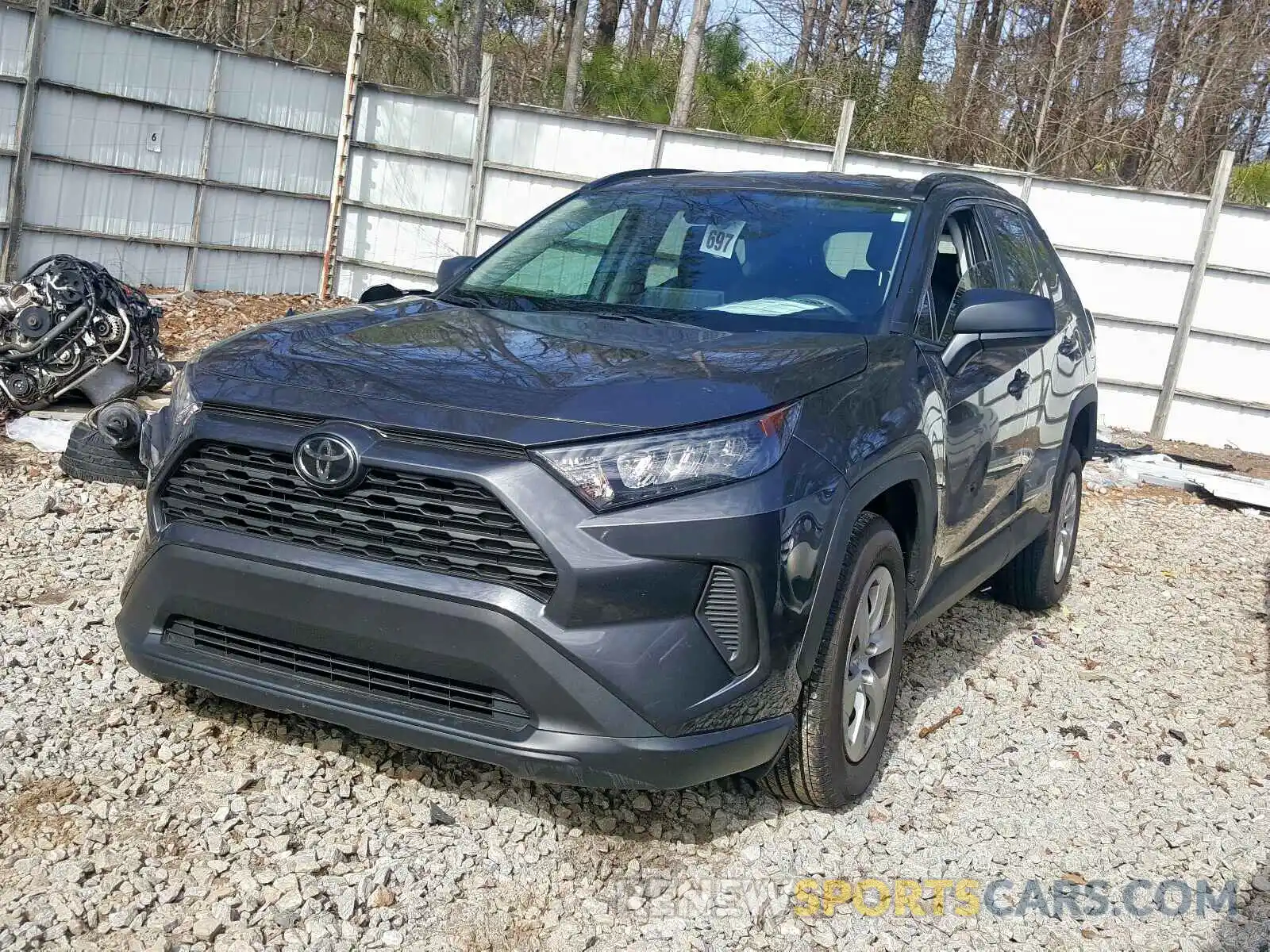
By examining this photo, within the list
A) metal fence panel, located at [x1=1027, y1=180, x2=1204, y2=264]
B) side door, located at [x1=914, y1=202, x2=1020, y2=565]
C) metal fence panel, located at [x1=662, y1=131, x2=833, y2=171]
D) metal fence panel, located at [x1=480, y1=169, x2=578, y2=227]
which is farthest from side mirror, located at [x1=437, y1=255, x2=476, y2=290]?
metal fence panel, located at [x1=1027, y1=180, x2=1204, y2=264]

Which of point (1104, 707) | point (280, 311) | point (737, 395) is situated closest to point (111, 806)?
point (737, 395)

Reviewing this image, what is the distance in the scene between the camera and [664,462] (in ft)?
9.08

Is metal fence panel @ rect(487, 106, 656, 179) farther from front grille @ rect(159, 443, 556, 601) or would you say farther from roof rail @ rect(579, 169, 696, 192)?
front grille @ rect(159, 443, 556, 601)

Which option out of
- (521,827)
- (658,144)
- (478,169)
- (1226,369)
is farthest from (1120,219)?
(521,827)

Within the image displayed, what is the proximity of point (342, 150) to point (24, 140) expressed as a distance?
12.8 ft

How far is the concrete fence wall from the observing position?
38.7 ft

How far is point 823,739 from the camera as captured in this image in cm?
323

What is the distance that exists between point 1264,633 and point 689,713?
4412 mm

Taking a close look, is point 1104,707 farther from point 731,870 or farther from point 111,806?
point 111,806

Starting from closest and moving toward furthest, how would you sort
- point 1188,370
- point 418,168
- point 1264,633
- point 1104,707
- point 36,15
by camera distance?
point 1104,707 < point 1264,633 < point 36,15 < point 1188,370 < point 418,168

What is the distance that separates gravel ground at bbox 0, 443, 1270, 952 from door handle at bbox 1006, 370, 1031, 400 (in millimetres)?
1087

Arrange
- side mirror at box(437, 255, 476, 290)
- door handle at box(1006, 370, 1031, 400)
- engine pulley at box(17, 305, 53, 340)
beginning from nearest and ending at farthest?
side mirror at box(437, 255, 476, 290) < door handle at box(1006, 370, 1031, 400) < engine pulley at box(17, 305, 53, 340)

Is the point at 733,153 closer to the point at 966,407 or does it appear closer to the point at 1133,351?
the point at 1133,351

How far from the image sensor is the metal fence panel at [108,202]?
11.6 meters
